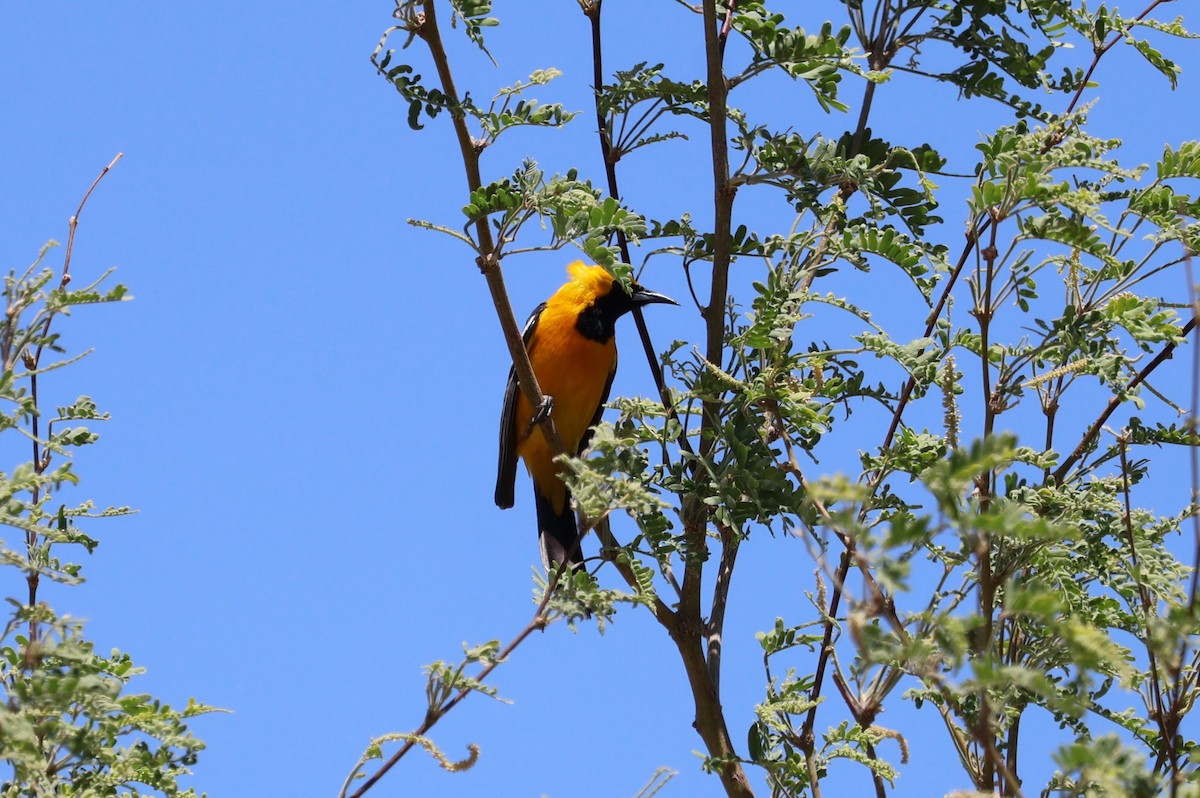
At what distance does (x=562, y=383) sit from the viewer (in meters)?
5.60

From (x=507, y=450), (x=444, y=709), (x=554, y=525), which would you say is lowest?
(x=444, y=709)

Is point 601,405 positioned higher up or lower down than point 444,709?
higher up

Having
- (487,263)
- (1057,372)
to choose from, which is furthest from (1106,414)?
(487,263)

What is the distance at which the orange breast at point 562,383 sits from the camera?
5590 mm

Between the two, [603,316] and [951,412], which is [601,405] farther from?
[951,412]

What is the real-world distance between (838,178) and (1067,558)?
0.99 meters

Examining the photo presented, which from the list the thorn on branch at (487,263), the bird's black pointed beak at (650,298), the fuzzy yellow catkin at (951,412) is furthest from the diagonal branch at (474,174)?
the bird's black pointed beak at (650,298)

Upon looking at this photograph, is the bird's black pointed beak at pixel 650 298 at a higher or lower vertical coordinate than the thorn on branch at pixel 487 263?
higher

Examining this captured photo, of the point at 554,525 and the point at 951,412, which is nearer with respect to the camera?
the point at 951,412

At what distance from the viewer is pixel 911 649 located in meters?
1.42

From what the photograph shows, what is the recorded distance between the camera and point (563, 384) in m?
5.60

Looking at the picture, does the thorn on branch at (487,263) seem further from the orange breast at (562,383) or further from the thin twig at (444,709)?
the orange breast at (562,383)

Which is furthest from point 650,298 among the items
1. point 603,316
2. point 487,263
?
point 487,263

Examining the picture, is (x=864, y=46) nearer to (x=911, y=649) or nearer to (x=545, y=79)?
(x=545, y=79)
